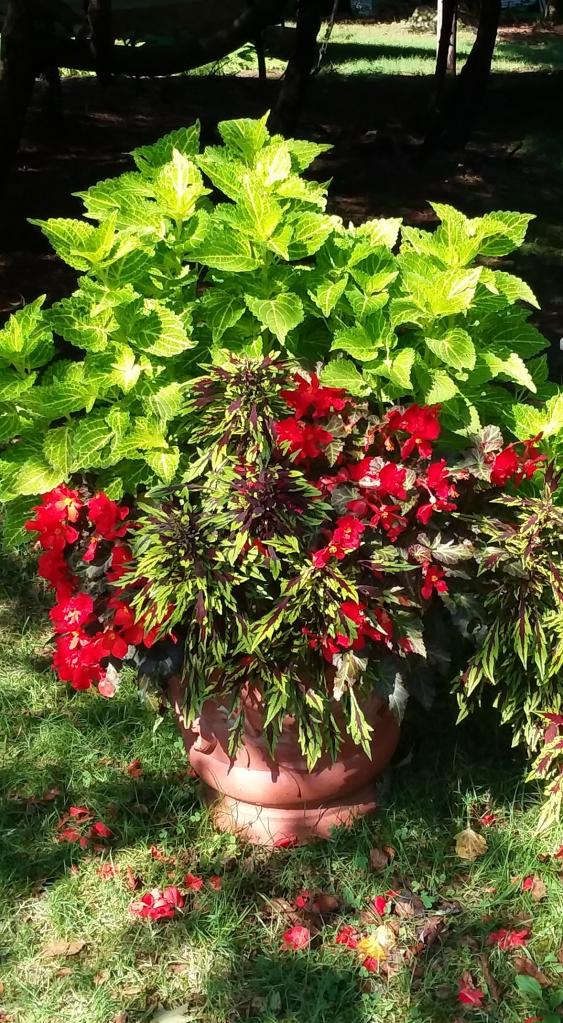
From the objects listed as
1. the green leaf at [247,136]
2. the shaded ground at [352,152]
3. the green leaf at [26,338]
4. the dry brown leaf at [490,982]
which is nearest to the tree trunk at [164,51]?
the shaded ground at [352,152]

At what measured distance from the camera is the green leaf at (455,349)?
212 centimetres

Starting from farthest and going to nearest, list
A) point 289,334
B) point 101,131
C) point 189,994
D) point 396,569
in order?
1. point 101,131
2. point 289,334
3. point 189,994
4. point 396,569

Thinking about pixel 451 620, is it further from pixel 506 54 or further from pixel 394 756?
pixel 506 54

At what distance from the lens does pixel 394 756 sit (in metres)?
2.81

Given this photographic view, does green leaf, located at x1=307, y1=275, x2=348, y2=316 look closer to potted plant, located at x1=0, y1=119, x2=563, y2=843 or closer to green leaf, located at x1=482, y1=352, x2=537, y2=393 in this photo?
potted plant, located at x1=0, y1=119, x2=563, y2=843

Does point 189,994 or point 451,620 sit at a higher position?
point 451,620

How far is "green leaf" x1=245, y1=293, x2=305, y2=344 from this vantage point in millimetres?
2133

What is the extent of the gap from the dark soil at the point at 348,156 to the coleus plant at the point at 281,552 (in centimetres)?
307

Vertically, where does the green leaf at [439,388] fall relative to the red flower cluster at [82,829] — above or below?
above

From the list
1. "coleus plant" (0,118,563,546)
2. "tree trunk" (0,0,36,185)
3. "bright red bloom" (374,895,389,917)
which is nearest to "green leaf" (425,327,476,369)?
"coleus plant" (0,118,563,546)

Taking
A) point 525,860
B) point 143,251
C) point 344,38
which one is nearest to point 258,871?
point 525,860

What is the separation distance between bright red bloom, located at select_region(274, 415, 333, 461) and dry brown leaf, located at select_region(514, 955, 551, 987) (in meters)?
1.34

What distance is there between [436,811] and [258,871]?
21.3 inches

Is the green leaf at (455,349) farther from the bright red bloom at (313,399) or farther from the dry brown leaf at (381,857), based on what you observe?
the dry brown leaf at (381,857)
